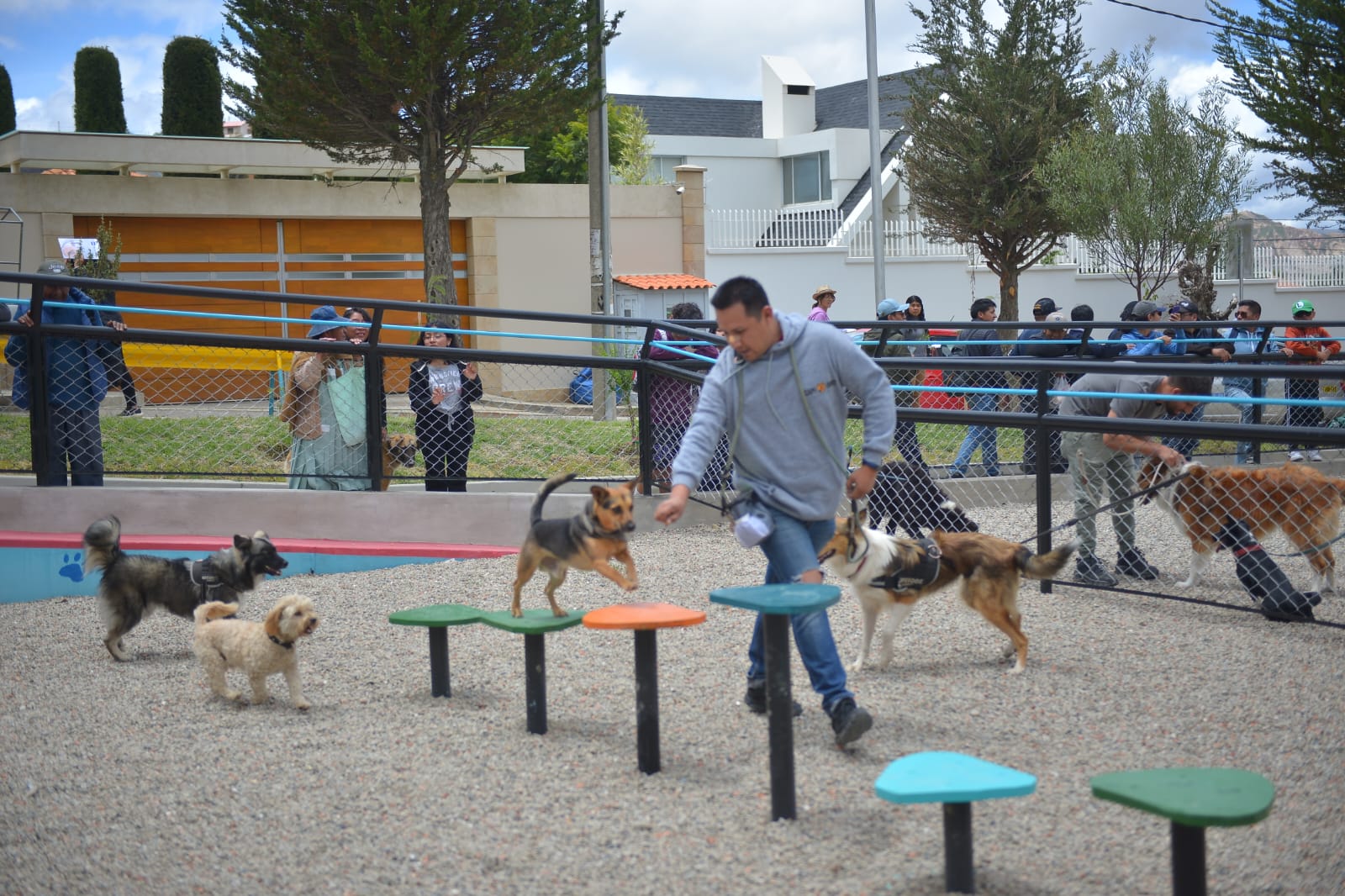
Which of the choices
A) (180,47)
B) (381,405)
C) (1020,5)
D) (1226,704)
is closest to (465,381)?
(381,405)

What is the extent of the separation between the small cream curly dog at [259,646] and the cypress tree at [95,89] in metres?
25.4

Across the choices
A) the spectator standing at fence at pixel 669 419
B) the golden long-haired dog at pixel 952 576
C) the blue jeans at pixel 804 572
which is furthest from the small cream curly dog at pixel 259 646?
the spectator standing at fence at pixel 669 419

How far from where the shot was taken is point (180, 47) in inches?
1043

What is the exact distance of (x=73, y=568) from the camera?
7.81 meters

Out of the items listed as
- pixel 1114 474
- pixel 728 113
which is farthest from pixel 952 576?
pixel 728 113

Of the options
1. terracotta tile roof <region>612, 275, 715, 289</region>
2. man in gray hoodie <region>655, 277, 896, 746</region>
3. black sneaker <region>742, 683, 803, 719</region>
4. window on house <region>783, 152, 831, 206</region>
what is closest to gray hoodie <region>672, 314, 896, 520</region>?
man in gray hoodie <region>655, 277, 896, 746</region>

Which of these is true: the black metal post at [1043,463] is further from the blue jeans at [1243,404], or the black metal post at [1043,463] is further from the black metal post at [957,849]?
the black metal post at [957,849]

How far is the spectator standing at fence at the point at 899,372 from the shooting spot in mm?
8383

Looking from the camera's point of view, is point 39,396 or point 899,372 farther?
point 899,372

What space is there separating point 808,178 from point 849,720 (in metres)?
37.0

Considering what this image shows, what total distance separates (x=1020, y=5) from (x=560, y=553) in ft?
66.2

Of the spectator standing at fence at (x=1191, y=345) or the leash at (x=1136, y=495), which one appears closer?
the leash at (x=1136, y=495)

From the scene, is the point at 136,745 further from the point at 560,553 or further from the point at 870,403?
the point at 870,403

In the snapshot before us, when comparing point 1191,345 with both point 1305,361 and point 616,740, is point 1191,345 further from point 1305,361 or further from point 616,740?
point 616,740
